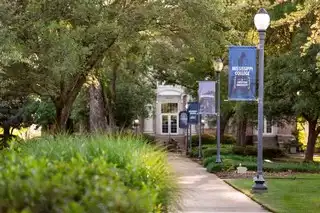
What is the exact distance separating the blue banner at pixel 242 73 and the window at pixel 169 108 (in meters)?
46.2

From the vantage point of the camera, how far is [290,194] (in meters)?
15.8

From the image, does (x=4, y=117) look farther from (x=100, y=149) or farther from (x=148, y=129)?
(x=100, y=149)

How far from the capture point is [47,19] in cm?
1811

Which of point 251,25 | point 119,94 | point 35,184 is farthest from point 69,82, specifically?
point 119,94

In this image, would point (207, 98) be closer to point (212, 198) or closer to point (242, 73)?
point (242, 73)

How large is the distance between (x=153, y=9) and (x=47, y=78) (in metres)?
4.02

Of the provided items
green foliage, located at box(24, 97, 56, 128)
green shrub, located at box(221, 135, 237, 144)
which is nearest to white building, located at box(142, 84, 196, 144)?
green shrub, located at box(221, 135, 237, 144)

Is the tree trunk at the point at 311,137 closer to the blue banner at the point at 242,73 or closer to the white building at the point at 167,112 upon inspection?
the blue banner at the point at 242,73

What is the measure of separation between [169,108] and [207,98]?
37816 mm

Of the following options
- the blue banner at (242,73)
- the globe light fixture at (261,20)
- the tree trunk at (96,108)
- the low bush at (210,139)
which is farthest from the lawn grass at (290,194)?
the low bush at (210,139)

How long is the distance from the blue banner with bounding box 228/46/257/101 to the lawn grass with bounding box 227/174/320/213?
2668 millimetres

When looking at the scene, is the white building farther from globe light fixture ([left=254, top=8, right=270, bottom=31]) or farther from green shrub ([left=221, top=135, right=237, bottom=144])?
globe light fixture ([left=254, top=8, right=270, bottom=31])

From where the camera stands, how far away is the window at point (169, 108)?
6419 centimetres

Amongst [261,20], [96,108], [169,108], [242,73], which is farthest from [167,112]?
[261,20]
